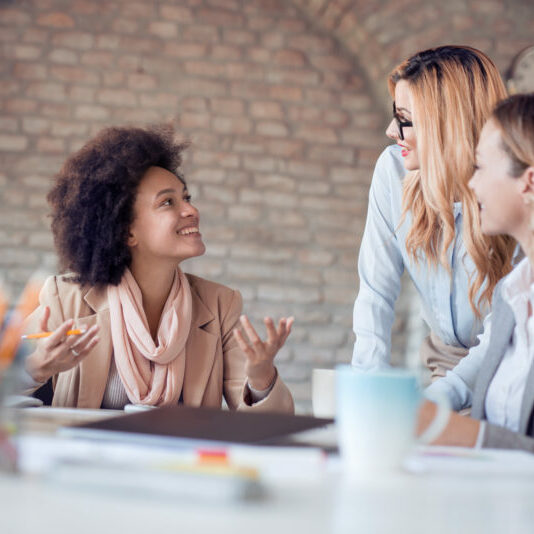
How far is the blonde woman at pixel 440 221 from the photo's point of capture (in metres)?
1.94

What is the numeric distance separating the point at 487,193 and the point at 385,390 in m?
0.84

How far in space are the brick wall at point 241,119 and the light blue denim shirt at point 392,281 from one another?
6.59 feet

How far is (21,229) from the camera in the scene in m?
4.01

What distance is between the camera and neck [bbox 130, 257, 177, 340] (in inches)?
84.3

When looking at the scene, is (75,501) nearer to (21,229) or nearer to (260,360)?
(260,360)

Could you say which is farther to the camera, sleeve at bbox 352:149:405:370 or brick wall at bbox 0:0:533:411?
brick wall at bbox 0:0:533:411

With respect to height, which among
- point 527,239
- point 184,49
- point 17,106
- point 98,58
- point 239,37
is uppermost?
point 239,37

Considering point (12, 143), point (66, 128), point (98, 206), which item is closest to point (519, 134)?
point (98, 206)

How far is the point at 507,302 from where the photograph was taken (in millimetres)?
1345

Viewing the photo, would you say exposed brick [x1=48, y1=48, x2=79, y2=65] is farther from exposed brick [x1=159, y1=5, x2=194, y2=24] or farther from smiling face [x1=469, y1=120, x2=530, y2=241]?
smiling face [x1=469, y1=120, x2=530, y2=241]

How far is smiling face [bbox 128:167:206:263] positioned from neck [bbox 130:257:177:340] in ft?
0.09

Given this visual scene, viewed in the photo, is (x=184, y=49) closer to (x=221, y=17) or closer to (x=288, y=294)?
(x=221, y=17)

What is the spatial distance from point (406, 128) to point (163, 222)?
0.72m

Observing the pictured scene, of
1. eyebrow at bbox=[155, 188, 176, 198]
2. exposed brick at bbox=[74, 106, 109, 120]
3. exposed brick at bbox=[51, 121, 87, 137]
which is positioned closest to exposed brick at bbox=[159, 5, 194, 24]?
exposed brick at bbox=[74, 106, 109, 120]
